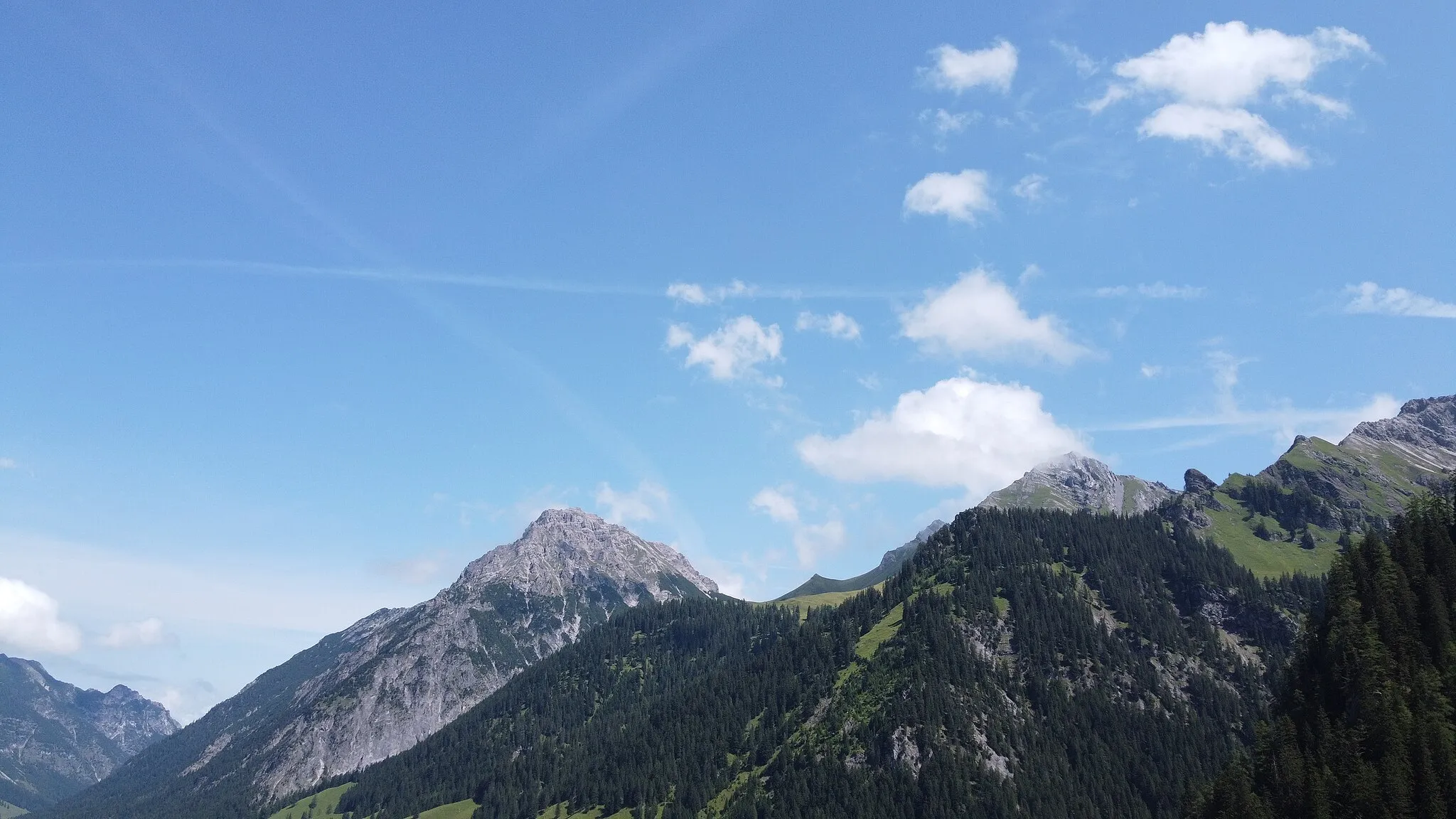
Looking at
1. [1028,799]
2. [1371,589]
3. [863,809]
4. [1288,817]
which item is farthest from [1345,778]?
[863,809]

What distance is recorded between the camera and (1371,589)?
136 m

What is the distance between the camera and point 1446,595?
12925cm

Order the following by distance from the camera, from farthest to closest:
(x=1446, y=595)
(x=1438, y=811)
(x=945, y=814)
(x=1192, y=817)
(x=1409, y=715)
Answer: (x=945, y=814)
(x=1192, y=817)
(x=1446, y=595)
(x=1409, y=715)
(x=1438, y=811)

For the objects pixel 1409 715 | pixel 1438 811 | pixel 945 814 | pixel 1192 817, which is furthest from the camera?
pixel 945 814

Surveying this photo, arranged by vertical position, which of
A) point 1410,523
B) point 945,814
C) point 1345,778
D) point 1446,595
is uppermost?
point 1410,523

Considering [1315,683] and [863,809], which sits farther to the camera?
[863,809]

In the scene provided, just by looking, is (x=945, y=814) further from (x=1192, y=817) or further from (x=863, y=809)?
(x=1192, y=817)

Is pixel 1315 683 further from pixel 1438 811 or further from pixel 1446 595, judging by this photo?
pixel 1438 811

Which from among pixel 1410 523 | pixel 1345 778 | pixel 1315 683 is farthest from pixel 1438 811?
pixel 1410 523

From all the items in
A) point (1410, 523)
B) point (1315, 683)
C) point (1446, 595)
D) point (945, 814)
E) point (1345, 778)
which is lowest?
point (945, 814)

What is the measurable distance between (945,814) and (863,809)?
18262 millimetres

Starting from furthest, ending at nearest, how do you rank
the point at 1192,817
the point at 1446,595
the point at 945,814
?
the point at 945,814 < the point at 1192,817 < the point at 1446,595

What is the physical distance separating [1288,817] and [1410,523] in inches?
2352

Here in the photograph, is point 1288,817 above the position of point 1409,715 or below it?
below
